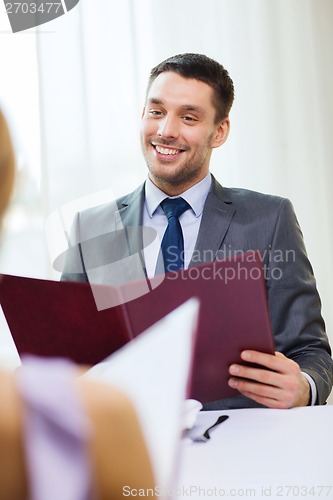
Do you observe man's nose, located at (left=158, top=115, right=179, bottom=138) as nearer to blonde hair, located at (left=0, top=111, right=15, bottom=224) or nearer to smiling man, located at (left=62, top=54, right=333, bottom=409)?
smiling man, located at (left=62, top=54, right=333, bottom=409)

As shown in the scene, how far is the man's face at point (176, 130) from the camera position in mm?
1742

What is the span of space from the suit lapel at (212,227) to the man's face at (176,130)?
0.42 ft

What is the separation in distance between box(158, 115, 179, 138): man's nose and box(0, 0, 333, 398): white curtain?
494 millimetres

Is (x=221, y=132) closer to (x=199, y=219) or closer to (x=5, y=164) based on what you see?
(x=199, y=219)

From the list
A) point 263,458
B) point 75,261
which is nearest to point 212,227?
point 75,261

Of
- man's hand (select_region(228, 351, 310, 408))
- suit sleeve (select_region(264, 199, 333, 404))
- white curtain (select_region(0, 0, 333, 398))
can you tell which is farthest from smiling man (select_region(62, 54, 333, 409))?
white curtain (select_region(0, 0, 333, 398))

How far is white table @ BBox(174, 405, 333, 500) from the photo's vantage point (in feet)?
2.31

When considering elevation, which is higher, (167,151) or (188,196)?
(167,151)

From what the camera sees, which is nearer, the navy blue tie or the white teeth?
the navy blue tie

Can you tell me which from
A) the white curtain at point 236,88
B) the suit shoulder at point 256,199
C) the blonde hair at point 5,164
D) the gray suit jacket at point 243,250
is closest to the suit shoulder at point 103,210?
the gray suit jacket at point 243,250

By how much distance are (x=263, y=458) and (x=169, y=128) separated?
113 cm

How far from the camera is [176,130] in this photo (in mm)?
1754

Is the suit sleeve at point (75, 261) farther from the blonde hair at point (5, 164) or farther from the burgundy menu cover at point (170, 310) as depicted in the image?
the blonde hair at point (5, 164)

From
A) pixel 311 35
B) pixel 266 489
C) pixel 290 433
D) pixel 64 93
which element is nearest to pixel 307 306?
pixel 290 433
